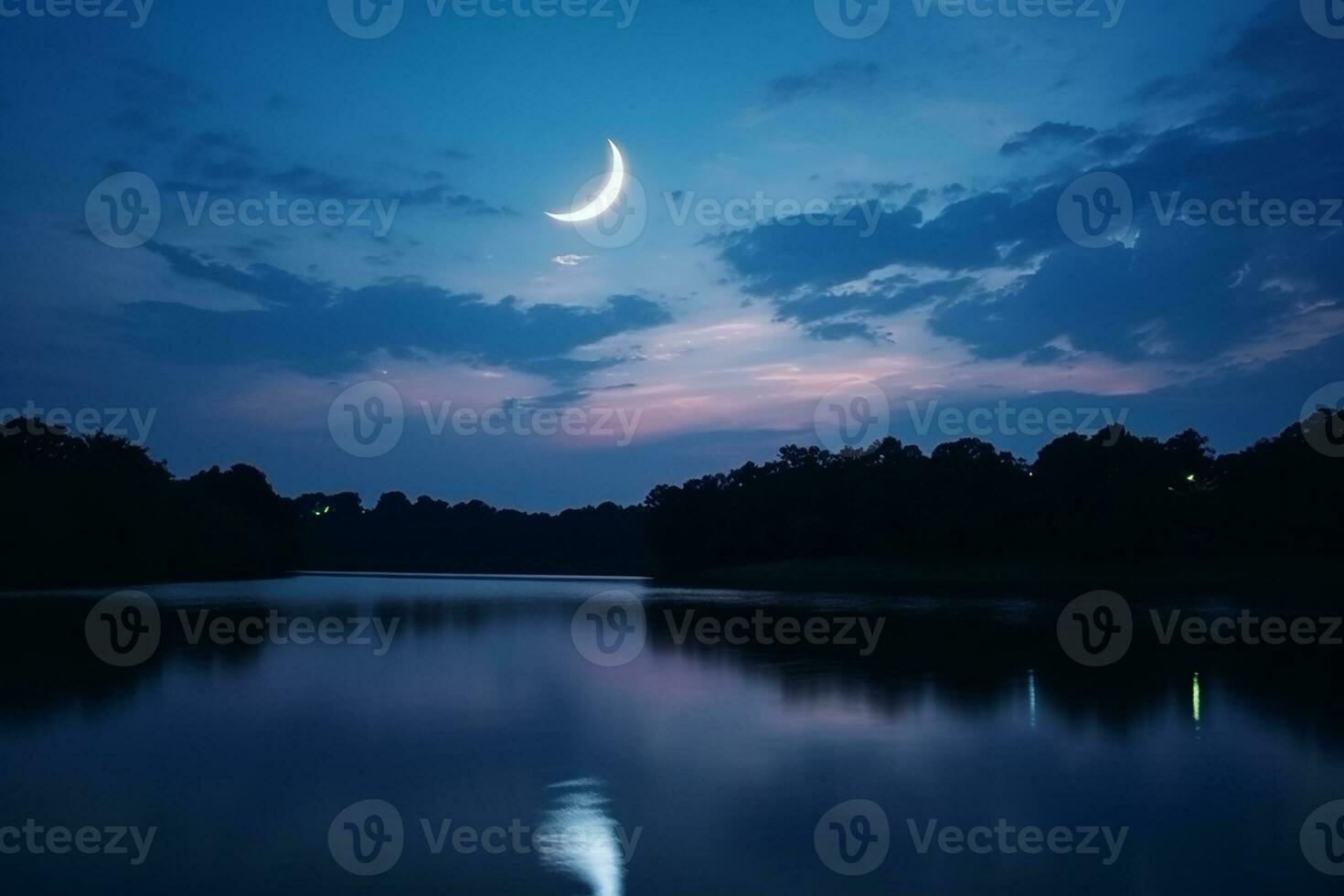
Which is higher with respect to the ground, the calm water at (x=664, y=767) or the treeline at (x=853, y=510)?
the treeline at (x=853, y=510)

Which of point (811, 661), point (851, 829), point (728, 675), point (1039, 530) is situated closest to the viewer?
point (851, 829)

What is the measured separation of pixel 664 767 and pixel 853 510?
7182 cm

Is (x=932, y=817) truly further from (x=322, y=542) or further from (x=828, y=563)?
(x=322, y=542)

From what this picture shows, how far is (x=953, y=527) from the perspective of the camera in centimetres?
6956

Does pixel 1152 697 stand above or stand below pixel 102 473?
below

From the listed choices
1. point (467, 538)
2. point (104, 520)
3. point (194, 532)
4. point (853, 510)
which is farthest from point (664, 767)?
point (467, 538)

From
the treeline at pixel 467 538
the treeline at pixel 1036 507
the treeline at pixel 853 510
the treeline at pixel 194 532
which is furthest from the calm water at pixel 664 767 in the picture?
the treeline at pixel 467 538

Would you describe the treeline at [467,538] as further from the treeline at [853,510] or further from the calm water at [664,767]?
the calm water at [664,767]

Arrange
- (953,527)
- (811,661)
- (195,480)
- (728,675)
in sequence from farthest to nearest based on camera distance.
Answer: (195,480), (953,527), (811,661), (728,675)

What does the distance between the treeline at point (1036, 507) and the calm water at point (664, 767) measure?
36.1 m

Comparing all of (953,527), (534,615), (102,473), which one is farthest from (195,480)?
(534,615)

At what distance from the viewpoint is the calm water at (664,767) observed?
693 centimetres

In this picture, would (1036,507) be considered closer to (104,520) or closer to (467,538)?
(104,520)

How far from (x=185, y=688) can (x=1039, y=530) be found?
5742cm
